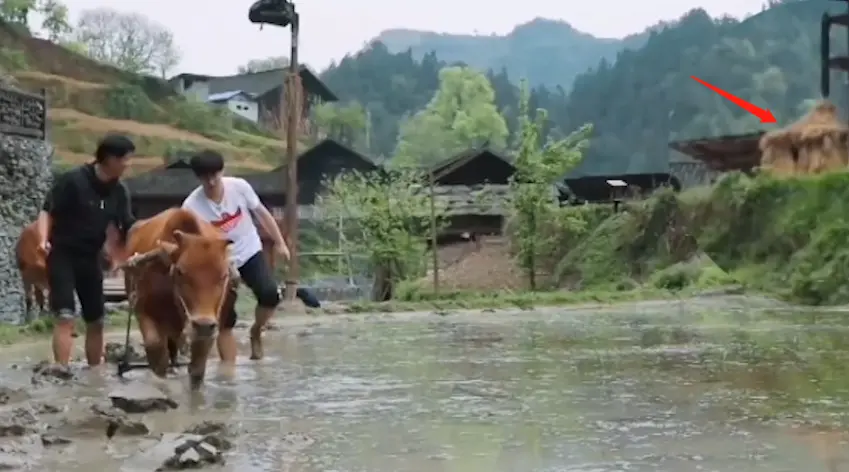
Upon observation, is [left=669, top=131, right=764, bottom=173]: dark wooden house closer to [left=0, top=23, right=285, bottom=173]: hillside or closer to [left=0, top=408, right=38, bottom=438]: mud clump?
[left=0, top=408, right=38, bottom=438]: mud clump

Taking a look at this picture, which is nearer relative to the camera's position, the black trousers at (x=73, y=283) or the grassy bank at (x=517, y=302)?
the black trousers at (x=73, y=283)

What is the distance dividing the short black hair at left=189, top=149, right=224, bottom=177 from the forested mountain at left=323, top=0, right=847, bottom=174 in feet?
255

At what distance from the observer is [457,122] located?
3410 inches

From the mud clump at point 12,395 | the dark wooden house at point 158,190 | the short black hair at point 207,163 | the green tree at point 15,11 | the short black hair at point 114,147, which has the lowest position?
the mud clump at point 12,395

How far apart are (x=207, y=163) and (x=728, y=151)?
104ft

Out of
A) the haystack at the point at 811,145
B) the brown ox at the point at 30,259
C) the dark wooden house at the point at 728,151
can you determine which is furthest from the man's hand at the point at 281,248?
the dark wooden house at the point at 728,151

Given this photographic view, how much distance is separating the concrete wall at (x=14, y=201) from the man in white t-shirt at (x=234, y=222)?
831 centimetres

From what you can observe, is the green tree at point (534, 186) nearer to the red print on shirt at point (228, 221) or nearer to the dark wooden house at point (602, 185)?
the dark wooden house at point (602, 185)

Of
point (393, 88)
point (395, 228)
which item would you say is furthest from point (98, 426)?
point (393, 88)

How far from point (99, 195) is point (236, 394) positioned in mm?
1788

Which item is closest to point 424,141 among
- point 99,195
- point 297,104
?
point 297,104

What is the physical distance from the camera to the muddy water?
418 centimetres

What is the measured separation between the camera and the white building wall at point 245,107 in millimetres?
82250

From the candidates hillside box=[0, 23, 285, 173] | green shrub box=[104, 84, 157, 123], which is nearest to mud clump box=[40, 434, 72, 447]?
hillside box=[0, 23, 285, 173]
